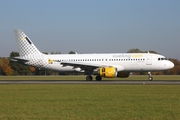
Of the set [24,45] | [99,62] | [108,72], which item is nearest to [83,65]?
[99,62]

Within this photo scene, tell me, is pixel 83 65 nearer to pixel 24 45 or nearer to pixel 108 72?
pixel 108 72

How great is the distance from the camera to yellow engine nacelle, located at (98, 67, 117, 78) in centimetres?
4962

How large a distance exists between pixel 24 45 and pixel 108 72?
15.3 metres

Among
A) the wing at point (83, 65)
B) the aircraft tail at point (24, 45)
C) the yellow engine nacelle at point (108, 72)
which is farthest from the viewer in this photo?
the aircraft tail at point (24, 45)

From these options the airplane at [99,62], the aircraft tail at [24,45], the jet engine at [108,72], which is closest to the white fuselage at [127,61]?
the airplane at [99,62]

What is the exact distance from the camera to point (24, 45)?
57.8 m

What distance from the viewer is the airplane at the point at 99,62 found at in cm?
5184

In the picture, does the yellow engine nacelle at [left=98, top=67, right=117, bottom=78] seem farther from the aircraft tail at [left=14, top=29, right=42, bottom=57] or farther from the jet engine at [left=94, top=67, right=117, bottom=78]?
the aircraft tail at [left=14, top=29, right=42, bottom=57]

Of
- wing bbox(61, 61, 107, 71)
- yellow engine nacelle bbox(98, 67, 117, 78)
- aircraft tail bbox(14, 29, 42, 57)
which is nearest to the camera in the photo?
yellow engine nacelle bbox(98, 67, 117, 78)

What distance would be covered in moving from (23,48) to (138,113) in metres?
43.6

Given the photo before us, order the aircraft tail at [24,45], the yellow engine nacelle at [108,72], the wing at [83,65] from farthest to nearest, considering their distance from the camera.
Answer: the aircraft tail at [24,45] < the wing at [83,65] < the yellow engine nacelle at [108,72]

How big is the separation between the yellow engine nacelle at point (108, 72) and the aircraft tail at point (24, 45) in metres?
11.9

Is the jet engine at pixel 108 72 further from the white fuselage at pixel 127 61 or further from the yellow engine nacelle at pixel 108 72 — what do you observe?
the white fuselage at pixel 127 61

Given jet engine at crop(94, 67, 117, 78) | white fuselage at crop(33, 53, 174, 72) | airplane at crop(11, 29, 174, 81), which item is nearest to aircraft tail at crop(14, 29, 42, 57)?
airplane at crop(11, 29, 174, 81)
